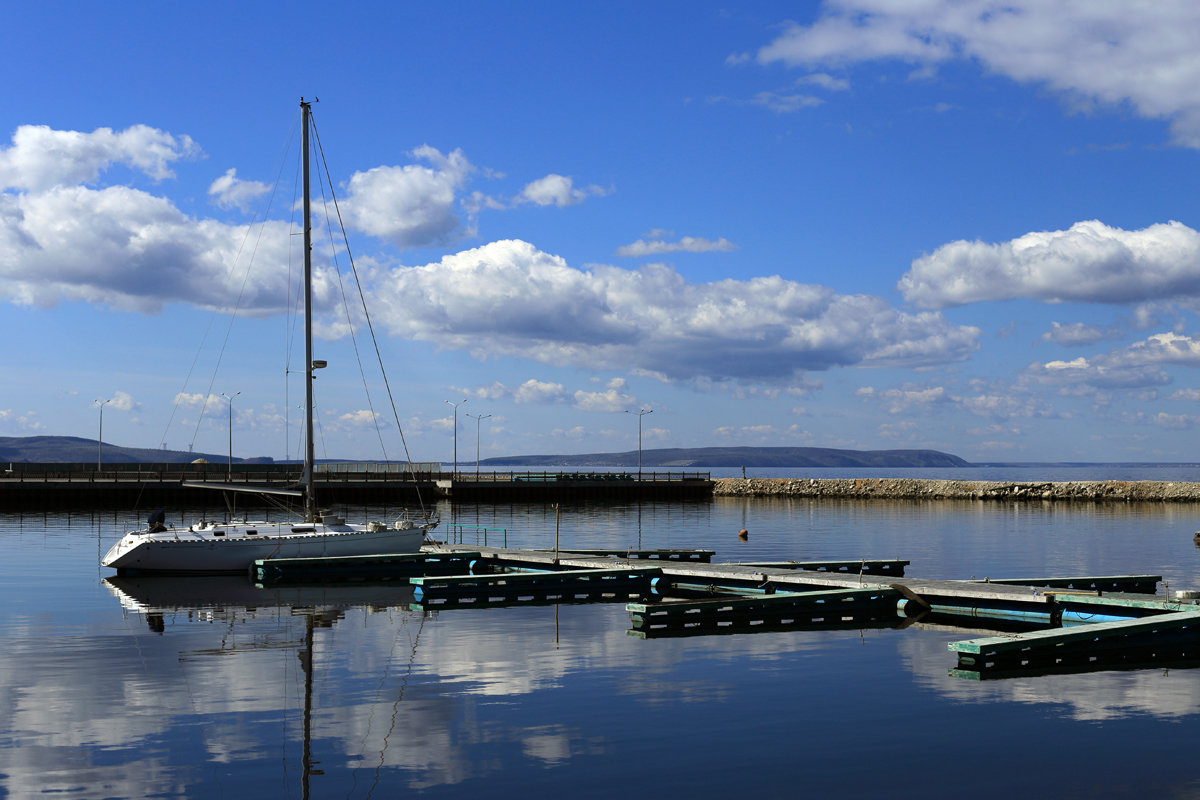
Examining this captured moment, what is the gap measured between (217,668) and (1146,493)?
399 ft

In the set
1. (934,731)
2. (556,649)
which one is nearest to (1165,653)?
(934,731)

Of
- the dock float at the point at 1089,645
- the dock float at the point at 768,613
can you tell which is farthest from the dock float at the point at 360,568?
the dock float at the point at 1089,645

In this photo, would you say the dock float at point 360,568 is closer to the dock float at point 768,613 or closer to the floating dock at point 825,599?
the floating dock at point 825,599

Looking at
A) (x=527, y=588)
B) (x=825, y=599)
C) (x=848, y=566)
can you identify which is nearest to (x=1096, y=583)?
(x=848, y=566)

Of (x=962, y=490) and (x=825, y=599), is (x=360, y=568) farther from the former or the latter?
(x=962, y=490)

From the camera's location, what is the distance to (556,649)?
27.9m

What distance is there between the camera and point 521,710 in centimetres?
2070

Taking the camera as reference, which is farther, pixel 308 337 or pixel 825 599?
pixel 308 337

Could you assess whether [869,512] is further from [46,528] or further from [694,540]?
[46,528]

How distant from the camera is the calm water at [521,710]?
53.6 feet

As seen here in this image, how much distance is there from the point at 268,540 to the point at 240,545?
1.10 metres

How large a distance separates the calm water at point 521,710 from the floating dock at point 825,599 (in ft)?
3.60

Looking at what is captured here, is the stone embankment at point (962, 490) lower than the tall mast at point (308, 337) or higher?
lower

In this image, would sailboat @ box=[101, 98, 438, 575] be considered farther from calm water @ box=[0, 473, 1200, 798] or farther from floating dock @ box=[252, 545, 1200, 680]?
calm water @ box=[0, 473, 1200, 798]
